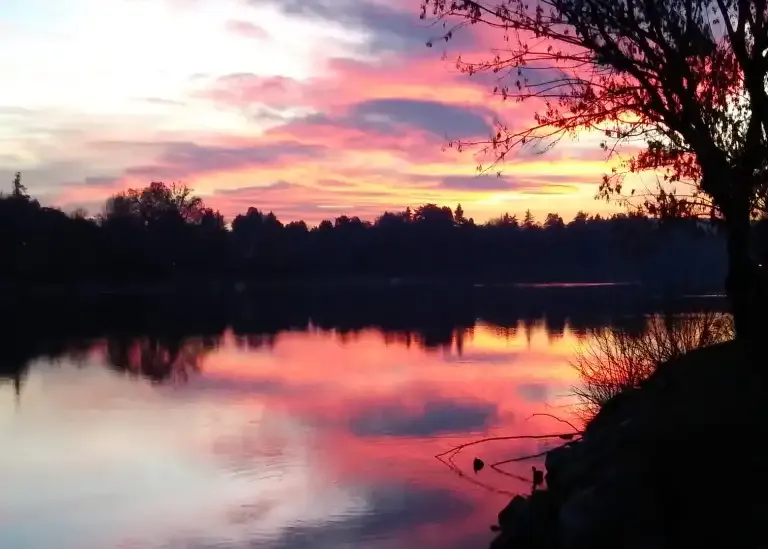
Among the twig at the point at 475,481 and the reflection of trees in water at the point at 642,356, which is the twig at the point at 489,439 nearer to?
the twig at the point at 475,481

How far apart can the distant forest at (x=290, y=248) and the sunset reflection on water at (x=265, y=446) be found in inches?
1157

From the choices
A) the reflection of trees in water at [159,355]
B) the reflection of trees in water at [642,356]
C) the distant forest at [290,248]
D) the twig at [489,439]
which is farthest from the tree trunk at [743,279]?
the distant forest at [290,248]

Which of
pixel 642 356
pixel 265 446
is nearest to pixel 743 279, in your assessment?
pixel 642 356

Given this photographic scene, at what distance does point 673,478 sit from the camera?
7.40 m

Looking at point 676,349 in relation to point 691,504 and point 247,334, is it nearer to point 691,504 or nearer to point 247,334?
point 691,504

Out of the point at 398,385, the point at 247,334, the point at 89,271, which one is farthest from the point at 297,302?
the point at 398,385

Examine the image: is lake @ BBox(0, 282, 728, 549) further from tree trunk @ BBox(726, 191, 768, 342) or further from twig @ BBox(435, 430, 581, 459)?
A: tree trunk @ BBox(726, 191, 768, 342)

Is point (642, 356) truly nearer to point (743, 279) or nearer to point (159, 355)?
point (743, 279)

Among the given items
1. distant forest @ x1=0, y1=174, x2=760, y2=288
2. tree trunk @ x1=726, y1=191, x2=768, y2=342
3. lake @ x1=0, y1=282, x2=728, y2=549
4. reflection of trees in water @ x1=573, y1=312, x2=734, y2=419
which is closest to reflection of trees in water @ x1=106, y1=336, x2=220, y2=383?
lake @ x1=0, y1=282, x2=728, y2=549

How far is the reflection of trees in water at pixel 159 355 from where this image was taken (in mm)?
23234

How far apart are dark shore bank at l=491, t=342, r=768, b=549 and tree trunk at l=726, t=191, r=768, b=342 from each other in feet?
1.07

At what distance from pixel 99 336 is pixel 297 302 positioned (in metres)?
23.6

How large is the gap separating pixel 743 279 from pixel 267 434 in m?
8.58

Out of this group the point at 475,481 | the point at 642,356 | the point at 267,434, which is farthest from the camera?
the point at 642,356
